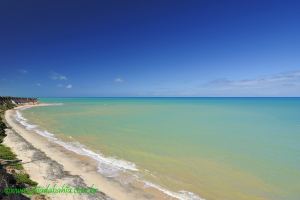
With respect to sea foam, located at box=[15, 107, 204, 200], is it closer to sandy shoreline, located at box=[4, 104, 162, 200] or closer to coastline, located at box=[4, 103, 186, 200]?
coastline, located at box=[4, 103, 186, 200]

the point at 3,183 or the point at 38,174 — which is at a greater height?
the point at 3,183

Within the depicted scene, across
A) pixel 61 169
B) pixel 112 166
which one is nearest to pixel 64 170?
pixel 61 169

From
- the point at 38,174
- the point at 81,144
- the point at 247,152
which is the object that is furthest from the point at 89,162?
the point at 247,152

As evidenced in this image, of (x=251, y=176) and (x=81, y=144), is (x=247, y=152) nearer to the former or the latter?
(x=251, y=176)

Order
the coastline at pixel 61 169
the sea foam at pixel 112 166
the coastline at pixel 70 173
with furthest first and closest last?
1. the sea foam at pixel 112 166
2. the coastline at pixel 61 169
3. the coastline at pixel 70 173

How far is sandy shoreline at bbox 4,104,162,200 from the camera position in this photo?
30.9 feet

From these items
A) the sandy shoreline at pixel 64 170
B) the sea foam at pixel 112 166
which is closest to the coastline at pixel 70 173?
the sandy shoreline at pixel 64 170

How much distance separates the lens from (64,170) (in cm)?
1163

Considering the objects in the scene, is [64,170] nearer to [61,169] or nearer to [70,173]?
[61,169]

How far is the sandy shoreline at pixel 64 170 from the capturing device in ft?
30.9

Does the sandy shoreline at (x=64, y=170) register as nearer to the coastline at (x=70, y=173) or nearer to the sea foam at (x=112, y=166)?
the coastline at (x=70, y=173)

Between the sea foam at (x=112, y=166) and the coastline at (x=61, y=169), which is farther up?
the coastline at (x=61, y=169)

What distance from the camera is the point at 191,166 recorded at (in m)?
13.6

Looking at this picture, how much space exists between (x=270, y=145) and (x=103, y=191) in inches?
634
